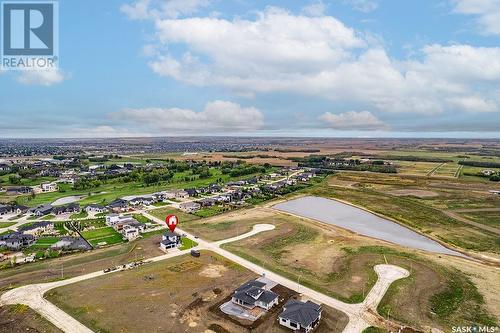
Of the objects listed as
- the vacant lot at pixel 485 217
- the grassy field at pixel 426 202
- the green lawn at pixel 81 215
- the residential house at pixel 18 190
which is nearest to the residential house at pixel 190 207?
the green lawn at pixel 81 215

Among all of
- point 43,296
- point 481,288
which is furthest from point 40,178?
point 481,288

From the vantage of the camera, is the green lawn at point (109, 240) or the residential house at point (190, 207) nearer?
the green lawn at point (109, 240)

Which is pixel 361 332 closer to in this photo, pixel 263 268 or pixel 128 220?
pixel 263 268

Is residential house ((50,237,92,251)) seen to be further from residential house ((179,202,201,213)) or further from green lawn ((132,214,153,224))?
residential house ((179,202,201,213))

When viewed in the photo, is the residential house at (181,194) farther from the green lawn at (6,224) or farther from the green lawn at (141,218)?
the green lawn at (6,224)

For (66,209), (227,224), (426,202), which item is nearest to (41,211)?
(66,209)

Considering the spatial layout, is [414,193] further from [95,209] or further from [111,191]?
[111,191]
